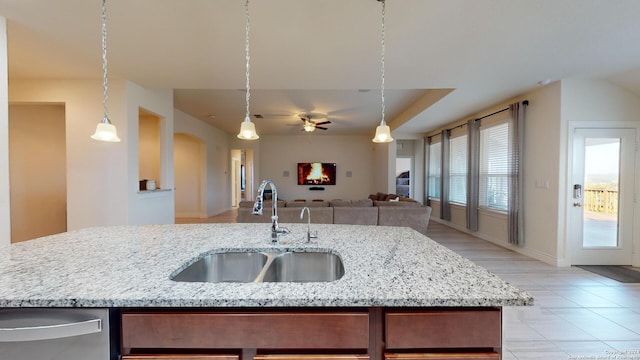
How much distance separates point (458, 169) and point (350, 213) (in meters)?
3.37

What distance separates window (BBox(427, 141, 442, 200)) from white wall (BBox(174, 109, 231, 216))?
20.9 feet

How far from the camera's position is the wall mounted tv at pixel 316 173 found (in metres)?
9.38

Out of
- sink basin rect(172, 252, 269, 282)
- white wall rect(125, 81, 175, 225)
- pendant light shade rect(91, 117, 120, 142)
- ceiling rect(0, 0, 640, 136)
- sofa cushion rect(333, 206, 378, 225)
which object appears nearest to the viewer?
sink basin rect(172, 252, 269, 282)

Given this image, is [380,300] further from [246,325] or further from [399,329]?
[246,325]

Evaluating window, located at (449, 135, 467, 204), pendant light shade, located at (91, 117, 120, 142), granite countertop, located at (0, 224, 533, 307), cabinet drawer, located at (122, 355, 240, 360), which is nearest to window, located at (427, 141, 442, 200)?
window, located at (449, 135, 467, 204)

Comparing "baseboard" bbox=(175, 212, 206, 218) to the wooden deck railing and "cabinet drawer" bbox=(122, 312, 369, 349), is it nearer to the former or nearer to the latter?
"cabinet drawer" bbox=(122, 312, 369, 349)

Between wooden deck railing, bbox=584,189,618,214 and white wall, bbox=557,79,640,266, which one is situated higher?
white wall, bbox=557,79,640,266

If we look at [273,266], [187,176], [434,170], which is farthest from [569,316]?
[187,176]

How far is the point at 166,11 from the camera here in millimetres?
2189

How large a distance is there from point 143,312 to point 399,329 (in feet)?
2.81

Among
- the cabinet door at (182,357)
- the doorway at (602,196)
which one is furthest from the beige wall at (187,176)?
the doorway at (602,196)

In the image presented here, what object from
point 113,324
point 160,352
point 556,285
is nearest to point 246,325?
point 160,352

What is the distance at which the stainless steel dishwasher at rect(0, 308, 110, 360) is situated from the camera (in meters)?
0.83

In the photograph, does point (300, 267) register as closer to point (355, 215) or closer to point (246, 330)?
point (246, 330)
